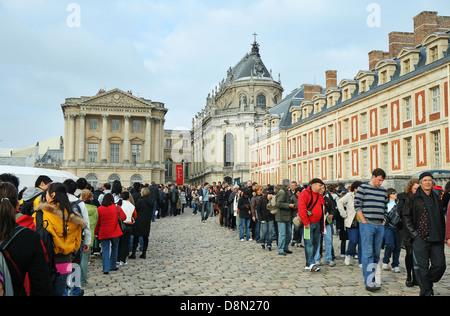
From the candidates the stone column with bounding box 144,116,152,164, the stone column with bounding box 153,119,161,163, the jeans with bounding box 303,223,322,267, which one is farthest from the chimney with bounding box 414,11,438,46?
the stone column with bounding box 153,119,161,163

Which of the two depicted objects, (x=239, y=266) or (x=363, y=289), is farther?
(x=239, y=266)

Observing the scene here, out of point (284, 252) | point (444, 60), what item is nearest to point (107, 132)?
point (444, 60)

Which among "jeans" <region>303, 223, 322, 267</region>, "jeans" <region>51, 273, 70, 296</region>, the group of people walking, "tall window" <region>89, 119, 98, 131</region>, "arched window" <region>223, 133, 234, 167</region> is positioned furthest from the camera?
"arched window" <region>223, 133, 234, 167</region>

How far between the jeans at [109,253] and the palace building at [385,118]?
1542 centimetres

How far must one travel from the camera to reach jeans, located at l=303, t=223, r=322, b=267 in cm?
1008

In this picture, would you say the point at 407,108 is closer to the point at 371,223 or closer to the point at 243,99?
the point at 371,223

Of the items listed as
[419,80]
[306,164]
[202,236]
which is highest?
[419,80]

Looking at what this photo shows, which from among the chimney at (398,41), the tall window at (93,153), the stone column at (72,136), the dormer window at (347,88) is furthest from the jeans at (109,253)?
the tall window at (93,153)

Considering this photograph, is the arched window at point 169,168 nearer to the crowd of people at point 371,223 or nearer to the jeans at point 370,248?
the crowd of people at point 371,223

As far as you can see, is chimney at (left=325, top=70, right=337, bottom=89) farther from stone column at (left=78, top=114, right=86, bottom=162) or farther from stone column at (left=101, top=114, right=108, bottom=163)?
stone column at (left=78, top=114, right=86, bottom=162)

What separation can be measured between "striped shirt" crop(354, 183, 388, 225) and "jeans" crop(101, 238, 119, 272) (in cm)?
535
